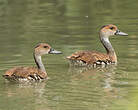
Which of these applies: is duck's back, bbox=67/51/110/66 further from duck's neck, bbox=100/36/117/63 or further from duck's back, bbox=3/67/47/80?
duck's back, bbox=3/67/47/80

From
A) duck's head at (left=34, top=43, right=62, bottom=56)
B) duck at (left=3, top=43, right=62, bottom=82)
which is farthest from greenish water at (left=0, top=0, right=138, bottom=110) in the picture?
duck's head at (left=34, top=43, right=62, bottom=56)

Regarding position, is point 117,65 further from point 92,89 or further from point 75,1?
point 75,1

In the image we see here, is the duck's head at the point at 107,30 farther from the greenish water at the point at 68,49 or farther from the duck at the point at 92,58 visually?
the duck at the point at 92,58

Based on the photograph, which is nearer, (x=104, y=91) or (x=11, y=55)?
(x=104, y=91)

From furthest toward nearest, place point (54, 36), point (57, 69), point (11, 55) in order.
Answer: point (54, 36)
point (11, 55)
point (57, 69)

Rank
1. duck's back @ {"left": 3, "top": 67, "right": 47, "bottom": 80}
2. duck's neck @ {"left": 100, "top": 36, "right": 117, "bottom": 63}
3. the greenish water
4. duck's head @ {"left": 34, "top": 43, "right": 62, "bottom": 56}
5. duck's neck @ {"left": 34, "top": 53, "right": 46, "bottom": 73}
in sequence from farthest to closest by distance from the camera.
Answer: duck's neck @ {"left": 100, "top": 36, "right": 117, "bottom": 63}, duck's head @ {"left": 34, "top": 43, "right": 62, "bottom": 56}, duck's neck @ {"left": 34, "top": 53, "right": 46, "bottom": 73}, duck's back @ {"left": 3, "top": 67, "right": 47, "bottom": 80}, the greenish water

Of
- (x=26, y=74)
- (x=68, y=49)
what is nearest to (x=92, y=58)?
(x=68, y=49)

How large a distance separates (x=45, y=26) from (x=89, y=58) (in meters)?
5.29

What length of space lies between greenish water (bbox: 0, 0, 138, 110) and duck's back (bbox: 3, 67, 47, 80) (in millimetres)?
169

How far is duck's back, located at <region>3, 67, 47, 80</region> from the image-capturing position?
36.7ft

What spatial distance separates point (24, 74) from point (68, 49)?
11.3 ft

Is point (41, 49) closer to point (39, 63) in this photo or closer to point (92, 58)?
point (39, 63)

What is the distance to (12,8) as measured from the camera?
22.0 m

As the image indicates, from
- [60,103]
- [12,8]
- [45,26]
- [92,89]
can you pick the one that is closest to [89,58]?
[92,89]
